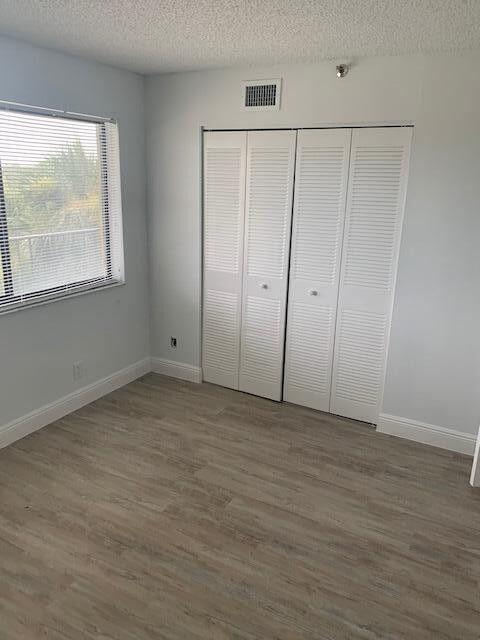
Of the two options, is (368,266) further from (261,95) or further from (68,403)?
(68,403)

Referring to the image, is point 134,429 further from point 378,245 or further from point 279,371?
point 378,245

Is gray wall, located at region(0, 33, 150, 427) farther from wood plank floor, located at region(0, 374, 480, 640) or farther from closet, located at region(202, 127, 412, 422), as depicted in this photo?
closet, located at region(202, 127, 412, 422)

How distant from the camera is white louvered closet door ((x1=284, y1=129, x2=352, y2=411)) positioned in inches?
132

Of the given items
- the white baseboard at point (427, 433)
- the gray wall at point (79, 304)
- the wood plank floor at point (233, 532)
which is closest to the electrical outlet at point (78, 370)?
the gray wall at point (79, 304)

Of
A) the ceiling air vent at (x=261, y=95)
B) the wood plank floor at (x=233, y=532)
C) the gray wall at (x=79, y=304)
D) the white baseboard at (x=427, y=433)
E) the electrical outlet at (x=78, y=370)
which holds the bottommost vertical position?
the wood plank floor at (x=233, y=532)

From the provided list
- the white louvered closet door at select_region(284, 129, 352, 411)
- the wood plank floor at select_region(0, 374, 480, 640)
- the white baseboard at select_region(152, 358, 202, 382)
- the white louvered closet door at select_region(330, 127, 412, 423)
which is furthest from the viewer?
the white baseboard at select_region(152, 358, 202, 382)

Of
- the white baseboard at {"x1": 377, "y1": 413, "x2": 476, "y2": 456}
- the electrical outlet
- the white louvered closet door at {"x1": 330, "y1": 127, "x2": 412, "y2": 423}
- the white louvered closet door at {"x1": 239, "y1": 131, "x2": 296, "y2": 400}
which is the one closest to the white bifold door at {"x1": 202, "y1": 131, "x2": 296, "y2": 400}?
the white louvered closet door at {"x1": 239, "y1": 131, "x2": 296, "y2": 400}

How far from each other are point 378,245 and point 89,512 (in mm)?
2358

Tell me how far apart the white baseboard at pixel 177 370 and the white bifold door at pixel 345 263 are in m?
0.84

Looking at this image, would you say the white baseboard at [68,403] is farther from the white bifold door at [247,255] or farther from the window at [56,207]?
the window at [56,207]

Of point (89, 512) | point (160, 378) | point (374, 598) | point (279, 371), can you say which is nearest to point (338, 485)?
point (374, 598)

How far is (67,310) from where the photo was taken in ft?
11.6

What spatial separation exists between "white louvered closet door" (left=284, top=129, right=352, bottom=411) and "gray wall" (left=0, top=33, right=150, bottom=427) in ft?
4.28

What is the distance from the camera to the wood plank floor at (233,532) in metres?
2.05
